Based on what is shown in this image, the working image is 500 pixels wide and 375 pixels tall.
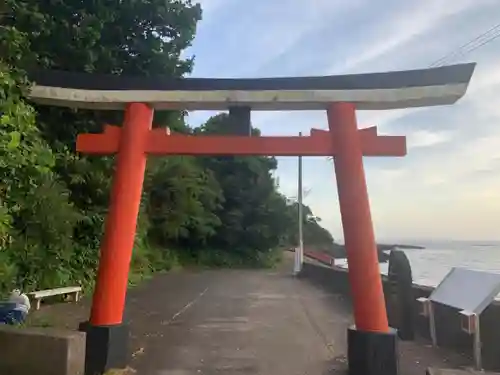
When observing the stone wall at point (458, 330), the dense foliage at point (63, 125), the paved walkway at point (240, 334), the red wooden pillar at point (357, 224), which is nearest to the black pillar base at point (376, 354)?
the red wooden pillar at point (357, 224)

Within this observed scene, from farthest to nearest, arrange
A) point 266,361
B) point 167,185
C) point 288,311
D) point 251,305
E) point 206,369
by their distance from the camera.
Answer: point 167,185
point 251,305
point 288,311
point 266,361
point 206,369

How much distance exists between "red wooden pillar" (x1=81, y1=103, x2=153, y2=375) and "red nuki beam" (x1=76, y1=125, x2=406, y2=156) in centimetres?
18

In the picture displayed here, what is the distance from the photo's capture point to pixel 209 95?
7023 mm

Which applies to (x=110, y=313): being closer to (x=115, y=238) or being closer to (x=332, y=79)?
(x=115, y=238)

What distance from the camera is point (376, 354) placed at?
6.14 metres

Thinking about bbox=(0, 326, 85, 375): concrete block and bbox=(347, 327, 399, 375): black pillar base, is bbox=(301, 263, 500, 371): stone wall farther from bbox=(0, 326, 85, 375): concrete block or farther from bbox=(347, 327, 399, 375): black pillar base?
bbox=(0, 326, 85, 375): concrete block

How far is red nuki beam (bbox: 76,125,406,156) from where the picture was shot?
680 centimetres

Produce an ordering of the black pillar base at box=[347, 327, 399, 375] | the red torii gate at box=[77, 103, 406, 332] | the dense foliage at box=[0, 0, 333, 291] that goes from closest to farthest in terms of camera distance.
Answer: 1. the black pillar base at box=[347, 327, 399, 375]
2. the red torii gate at box=[77, 103, 406, 332]
3. the dense foliage at box=[0, 0, 333, 291]

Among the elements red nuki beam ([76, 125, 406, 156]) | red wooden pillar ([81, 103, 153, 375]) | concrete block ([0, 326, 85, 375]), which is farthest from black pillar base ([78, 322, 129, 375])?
red nuki beam ([76, 125, 406, 156])

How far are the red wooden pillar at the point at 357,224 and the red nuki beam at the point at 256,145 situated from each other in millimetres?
152

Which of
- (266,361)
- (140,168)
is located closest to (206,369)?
Answer: (266,361)

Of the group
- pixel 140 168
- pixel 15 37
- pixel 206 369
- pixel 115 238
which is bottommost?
pixel 206 369

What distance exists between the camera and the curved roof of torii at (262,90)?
264 inches

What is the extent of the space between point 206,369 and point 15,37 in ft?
17.0
